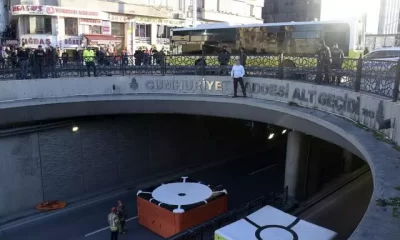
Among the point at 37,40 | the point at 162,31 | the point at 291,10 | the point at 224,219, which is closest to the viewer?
the point at 224,219

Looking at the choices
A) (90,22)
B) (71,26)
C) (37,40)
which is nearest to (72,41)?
(71,26)

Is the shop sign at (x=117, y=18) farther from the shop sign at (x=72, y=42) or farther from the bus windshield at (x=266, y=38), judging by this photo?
the bus windshield at (x=266, y=38)

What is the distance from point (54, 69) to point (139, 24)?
2528cm

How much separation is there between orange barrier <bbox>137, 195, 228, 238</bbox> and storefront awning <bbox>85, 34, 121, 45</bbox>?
2484 centimetres

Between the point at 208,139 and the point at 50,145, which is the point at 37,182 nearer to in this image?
the point at 50,145

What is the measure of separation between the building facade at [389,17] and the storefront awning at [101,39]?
151 ft

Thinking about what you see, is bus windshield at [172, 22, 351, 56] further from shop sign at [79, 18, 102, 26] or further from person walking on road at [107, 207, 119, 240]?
person walking on road at [107, 207, 119, 240]

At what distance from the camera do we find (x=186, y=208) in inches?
522

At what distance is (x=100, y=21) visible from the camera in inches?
1416

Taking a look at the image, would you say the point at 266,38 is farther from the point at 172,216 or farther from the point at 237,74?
the point at 172,216

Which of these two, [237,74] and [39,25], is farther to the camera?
[39,25]

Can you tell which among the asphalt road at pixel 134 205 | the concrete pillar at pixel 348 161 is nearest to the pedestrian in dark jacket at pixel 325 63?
the asphalt road at pixel 134 205

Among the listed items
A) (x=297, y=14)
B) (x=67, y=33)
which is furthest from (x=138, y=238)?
(x=297, y=14)

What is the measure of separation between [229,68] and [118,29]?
25.3 metres
